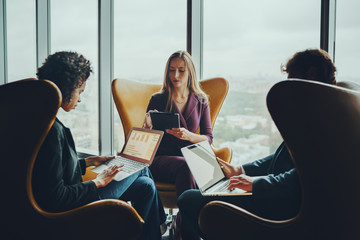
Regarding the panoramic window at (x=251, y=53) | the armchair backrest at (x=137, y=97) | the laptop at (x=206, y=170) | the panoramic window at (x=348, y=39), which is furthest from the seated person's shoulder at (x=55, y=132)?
the panoramic window at (x=348, y=39)

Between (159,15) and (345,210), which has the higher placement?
(159,15)

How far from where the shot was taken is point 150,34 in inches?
120

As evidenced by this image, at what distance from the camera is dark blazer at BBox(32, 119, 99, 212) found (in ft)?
3.39

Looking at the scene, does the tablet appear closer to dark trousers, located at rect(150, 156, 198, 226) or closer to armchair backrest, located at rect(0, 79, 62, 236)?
dark trousers, located at rect(150, 156, 198, 226)

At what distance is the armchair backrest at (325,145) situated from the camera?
33.8 inches

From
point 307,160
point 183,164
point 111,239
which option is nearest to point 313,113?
point 307,160

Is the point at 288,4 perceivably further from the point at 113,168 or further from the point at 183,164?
the point at 113,168

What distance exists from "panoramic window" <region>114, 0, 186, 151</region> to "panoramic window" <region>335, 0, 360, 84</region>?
4.49 ft

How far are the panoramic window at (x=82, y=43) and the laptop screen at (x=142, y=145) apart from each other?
1.69m

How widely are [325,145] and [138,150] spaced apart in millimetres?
1145

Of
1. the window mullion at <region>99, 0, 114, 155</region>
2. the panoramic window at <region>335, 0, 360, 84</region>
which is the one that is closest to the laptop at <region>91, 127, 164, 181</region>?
the panoramic window at <region>335, 0, 360, 84</region>

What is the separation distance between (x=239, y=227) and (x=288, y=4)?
1.99 meters

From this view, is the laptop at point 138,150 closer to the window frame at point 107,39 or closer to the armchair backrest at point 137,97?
the armchair backrest at point 137,97

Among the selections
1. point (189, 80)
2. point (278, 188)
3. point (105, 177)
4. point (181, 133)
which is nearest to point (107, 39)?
point (189, 80)
